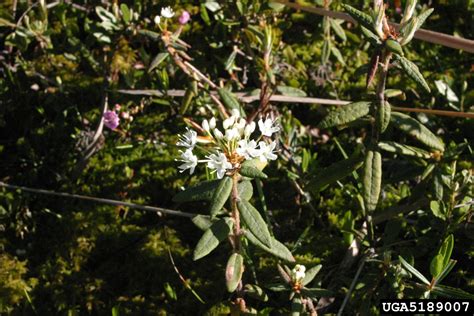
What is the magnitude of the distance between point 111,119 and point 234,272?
1.32 meters

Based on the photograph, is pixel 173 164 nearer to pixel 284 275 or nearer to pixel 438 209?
pixel 284 275

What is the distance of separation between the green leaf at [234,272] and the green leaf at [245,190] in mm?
206

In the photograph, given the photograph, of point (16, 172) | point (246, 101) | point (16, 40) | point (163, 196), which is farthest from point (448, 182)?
point (16, 40)

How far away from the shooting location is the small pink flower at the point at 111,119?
3.00m

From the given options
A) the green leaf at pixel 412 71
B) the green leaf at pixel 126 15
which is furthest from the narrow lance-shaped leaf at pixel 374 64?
the green leaf at pixel 126 15

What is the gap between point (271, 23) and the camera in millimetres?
3416

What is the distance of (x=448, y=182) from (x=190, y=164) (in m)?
1.09

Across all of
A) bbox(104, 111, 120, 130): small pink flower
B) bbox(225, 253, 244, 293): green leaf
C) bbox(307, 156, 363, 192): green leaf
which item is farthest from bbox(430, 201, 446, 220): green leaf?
bbox(104, 111, 120, 130): small pink flower

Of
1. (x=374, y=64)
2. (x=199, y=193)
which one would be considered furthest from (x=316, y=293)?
(x=374, y=64)

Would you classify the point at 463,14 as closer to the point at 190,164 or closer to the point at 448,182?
the point at 448,182

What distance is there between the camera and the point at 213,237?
200cm

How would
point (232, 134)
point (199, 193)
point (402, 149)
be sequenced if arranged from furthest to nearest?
point (402, 149) < point (199, 193) < point (232, 134)

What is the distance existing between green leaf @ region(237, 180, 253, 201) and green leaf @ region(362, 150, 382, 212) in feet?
1.45

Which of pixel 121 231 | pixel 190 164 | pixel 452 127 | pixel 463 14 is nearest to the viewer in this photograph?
pixel 190 164
